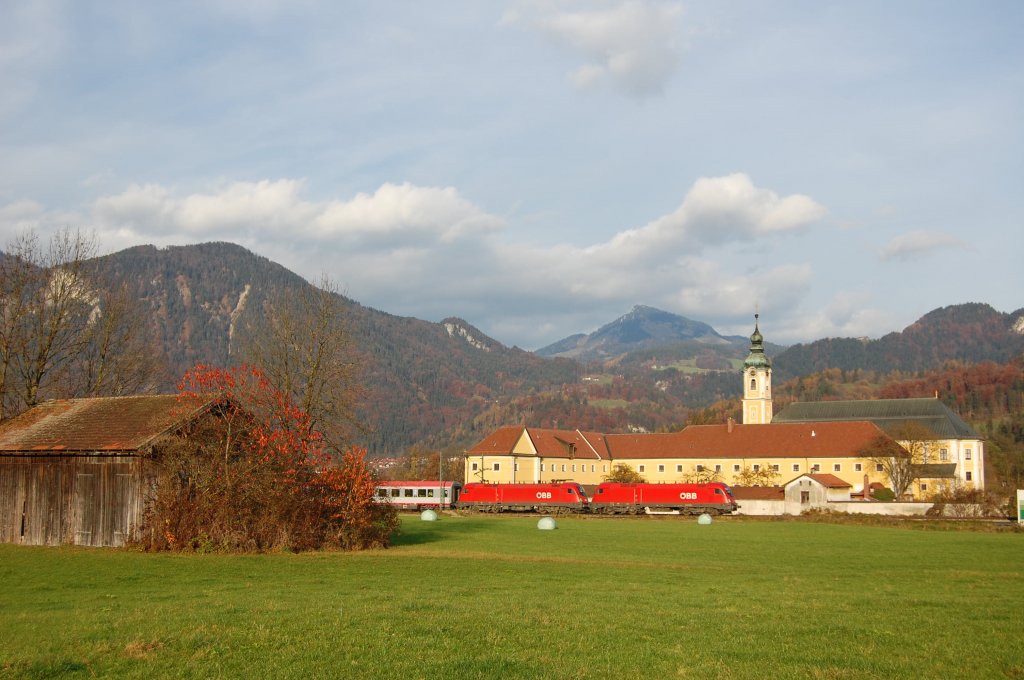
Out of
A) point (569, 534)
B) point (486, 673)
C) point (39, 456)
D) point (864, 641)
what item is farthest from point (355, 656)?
point (569, 534)

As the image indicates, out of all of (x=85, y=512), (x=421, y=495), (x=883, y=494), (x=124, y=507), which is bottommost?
(x=421, y=495)

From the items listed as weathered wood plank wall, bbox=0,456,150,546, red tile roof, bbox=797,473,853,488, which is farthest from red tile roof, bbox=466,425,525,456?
weathered wood plank wall, bbox=0,456,150,546

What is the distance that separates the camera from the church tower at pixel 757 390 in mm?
118375

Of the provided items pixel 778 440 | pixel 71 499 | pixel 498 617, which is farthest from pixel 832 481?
pixel 498 617

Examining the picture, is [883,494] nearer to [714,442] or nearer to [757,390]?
[714,442]

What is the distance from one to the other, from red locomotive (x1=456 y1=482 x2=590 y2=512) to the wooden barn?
42.2m

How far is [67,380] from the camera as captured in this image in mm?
45469

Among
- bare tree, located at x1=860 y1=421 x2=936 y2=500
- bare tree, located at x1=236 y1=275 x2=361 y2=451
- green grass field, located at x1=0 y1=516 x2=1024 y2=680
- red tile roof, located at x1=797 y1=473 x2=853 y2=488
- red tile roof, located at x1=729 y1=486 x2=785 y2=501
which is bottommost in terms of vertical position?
red tile roof, located at x1=729 y1=486 x2=785 y2=501

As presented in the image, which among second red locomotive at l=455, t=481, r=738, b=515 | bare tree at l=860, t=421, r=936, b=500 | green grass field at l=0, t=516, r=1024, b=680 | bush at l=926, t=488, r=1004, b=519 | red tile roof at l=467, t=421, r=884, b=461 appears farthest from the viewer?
red tile roof at l=467, t=421, r=884, b=461

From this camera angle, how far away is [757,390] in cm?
11919

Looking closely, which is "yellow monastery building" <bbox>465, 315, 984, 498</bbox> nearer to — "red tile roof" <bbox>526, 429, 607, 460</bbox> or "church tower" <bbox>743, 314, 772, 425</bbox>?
"red tile roof" <bbox>526, 429, 607, 460</bbox>

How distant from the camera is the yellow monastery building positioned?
9338cm

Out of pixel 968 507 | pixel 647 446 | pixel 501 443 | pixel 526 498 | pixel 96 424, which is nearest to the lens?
pixel 96 424

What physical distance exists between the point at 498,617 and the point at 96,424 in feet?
71.2
